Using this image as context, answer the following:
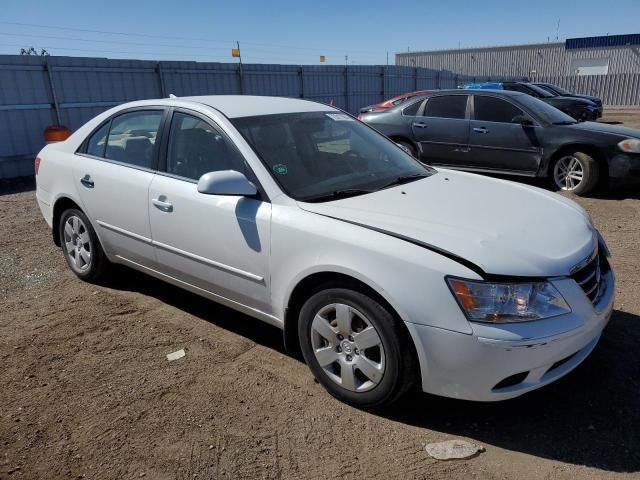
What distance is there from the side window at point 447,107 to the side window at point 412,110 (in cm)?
18

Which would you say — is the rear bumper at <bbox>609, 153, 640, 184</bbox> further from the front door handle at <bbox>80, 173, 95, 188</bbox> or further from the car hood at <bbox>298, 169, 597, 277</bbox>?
the front door handle at <bbox>80, 173, 95, 188</bbox>

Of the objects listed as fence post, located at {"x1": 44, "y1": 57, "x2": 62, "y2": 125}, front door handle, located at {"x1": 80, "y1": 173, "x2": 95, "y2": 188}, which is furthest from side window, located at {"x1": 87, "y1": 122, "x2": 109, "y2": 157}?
fence post, located at {"x1": 44, "y1": 57, "x2": 62, "y2": 125}

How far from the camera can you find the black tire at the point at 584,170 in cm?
763

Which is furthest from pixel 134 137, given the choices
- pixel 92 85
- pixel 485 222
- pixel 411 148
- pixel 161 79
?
pixel 161 79

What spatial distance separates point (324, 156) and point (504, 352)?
1.82 meters

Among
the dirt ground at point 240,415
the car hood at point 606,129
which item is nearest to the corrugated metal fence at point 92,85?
the dirt ground at point 240,415

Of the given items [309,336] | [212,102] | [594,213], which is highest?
[212,102]

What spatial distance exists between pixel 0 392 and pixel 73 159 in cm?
214

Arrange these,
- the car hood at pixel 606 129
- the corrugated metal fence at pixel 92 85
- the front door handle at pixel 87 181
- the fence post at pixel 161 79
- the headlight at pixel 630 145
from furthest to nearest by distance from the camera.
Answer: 1. the fence post at pixel 161 79
2. the corrugated metal fence at pixel 92 85
3. the car hood at pixel 606 129
4. the headlight at pixel 630 145
5. the front door handle at pixel 87 181

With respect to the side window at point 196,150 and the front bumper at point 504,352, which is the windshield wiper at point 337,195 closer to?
the side window at point 196,150

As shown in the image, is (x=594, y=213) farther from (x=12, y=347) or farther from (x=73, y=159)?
(x=12, y=347)

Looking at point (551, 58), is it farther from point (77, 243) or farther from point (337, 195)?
point (337, 195)

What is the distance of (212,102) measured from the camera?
12.6 ft

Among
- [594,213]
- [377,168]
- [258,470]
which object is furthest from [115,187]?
[594,213]
